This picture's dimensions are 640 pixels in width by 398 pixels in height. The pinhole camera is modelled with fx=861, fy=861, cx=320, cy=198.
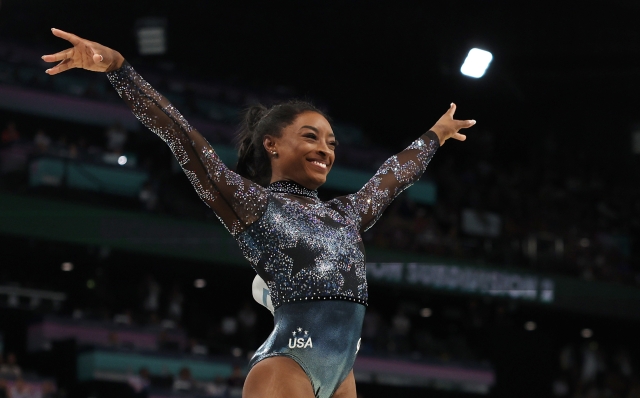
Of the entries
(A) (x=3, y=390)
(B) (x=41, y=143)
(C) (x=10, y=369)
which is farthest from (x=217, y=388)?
(B) (x=41, y=143)

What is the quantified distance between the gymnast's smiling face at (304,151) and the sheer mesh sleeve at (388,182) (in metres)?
0.17

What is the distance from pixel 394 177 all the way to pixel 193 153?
0.92 meters

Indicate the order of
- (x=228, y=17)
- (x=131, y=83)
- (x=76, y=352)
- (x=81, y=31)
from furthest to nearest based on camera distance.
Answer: (x=228, y=17) < (x=81, y=31) < (x=76, y=352) < (x=131, y=83)

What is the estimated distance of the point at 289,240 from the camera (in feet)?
9.41

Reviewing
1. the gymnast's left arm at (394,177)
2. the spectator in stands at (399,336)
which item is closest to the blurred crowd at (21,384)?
the spectator in stands at (399,336)

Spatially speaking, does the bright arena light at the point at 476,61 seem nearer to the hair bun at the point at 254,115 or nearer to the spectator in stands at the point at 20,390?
the hair bun at the point at 254,115

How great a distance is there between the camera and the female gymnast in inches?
108

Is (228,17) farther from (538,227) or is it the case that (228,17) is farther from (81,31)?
(538,227)

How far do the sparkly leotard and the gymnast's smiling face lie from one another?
16cm

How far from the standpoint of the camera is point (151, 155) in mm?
13336

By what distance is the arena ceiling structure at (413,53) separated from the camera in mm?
15852

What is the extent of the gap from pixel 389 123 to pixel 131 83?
53.6 ft

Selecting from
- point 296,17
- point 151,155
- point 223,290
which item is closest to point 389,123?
point 296,17

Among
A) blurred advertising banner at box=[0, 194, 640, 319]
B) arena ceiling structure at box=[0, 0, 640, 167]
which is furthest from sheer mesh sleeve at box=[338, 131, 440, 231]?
arena ceiling structure at box=[0, 0, 640, 167]
